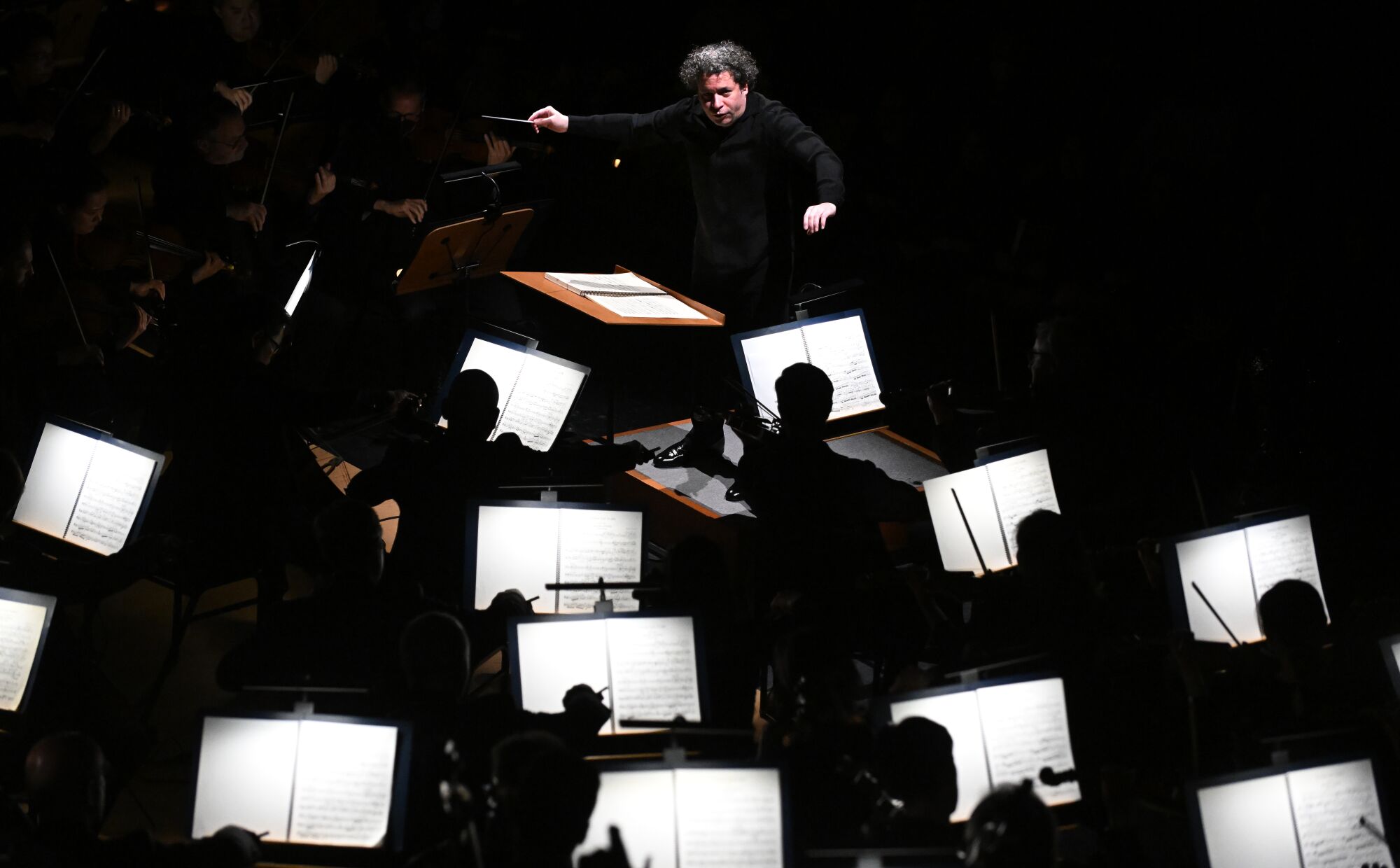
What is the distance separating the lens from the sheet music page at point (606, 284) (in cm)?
471

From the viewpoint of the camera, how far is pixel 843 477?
12.5ft

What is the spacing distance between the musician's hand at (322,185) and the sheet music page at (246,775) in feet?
11.9

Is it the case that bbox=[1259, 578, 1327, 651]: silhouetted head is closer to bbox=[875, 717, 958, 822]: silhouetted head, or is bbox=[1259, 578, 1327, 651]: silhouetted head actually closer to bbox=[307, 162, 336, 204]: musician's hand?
bbox=[875, 717, 958, 822]: silhouetted head

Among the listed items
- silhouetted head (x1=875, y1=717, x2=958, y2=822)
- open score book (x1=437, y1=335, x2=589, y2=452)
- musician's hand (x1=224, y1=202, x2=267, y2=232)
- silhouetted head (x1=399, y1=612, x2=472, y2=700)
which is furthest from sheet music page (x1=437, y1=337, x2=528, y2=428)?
silhouetted head (x1=875, y1=717, x2=958, y2=822)

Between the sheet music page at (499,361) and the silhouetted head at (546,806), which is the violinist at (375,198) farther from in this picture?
Result: the silhouetted head at (546,806)

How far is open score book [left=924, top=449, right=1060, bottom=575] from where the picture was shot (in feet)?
12.5

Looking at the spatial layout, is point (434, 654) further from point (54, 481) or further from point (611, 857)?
point (54, 481)

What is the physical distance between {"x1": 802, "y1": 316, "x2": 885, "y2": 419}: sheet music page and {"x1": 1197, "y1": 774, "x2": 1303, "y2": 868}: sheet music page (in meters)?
2.14

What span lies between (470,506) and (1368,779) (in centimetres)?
229

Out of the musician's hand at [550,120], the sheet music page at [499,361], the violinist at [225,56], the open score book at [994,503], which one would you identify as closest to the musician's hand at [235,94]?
the violinist at [225,56]

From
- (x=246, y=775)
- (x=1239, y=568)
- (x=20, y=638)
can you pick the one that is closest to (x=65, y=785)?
(x=246, y=775)

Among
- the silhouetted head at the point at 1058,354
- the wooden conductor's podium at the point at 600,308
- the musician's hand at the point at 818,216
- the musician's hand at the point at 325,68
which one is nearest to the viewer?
the silhouetted head at the point at 1058,354

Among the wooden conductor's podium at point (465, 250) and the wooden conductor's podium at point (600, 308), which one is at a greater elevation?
the wooden conductor's podium at point (465, 250)

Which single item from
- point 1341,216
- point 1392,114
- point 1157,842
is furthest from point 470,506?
point 1392,114
